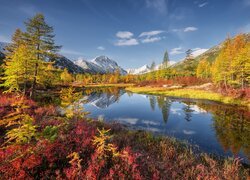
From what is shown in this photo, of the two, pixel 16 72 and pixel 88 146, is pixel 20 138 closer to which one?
pixel 88 146

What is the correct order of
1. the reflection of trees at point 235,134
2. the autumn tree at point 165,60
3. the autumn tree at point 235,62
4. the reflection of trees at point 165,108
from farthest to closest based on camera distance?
1. the autumn tree at point 165,60
2. the autumn tree at point 235,62
3. the reflection of trees at point 165,108
4. the reflection of trees at point 235,134

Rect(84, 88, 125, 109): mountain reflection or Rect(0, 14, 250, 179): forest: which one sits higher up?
Rect(0, 14, 250, 179): forest

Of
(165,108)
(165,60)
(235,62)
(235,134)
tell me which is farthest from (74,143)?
(165,60)

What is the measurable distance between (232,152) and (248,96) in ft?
79.2

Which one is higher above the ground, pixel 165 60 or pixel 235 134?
pixel 165 60

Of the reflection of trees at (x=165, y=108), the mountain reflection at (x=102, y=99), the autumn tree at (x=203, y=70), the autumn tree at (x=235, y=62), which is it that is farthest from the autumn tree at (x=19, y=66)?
the autumn tree at (x=203, y=70)

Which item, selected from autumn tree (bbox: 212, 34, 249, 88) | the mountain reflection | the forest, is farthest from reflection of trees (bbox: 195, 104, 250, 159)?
autumn tree (bbox: 212, 34, 249, 88)

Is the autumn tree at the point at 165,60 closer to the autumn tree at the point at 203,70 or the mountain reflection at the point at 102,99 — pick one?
the autumn tree at the point at 203,70

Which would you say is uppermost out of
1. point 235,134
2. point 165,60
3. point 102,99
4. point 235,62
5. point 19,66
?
point 165,60

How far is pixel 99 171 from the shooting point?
4.77 metres

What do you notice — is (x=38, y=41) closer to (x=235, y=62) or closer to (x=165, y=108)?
(x=165, y=108)

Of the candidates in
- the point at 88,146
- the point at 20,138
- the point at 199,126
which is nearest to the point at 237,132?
the point at 199,126

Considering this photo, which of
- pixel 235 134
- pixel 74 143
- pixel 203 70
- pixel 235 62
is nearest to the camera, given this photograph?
pixel 74 143

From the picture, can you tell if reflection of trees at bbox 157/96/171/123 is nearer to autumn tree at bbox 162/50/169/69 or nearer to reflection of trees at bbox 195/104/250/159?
reflection of trees at bbox 195/104/250/159
